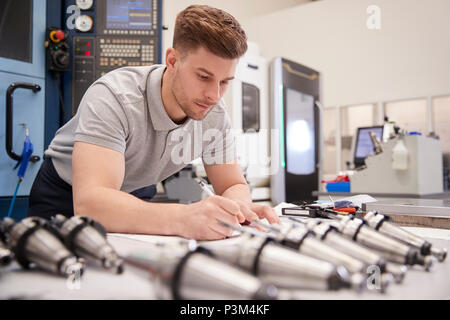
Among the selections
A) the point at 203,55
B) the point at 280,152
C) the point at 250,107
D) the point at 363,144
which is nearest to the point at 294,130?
the point at 280,152

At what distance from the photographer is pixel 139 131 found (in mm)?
1031

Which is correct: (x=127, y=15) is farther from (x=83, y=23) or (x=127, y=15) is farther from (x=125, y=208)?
(x=125, y=208)

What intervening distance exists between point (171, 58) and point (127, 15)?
111 cm

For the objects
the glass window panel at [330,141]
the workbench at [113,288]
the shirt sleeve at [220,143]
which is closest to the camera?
the workbench at [113,288]

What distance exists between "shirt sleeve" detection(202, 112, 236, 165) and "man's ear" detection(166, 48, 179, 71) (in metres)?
0.28

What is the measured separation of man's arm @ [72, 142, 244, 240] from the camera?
674 millimetres

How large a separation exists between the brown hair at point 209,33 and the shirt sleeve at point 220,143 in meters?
0.35

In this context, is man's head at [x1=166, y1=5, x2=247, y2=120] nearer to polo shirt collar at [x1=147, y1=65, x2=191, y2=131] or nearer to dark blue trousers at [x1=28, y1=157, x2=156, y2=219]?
polo shirt collar at [x1=147, y1=65, x2=191, y2=131]

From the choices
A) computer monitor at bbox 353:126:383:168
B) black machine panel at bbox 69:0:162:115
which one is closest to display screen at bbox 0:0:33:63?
black machine panel at bbox 69:0:162:115

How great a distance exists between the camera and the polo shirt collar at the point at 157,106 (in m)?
1.03

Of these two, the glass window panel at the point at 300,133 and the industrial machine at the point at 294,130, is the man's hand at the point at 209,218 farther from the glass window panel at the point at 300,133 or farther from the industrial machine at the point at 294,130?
the glass window panel at the point at 300,133

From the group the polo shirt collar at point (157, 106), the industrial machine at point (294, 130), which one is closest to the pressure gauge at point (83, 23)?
the polo shirt collar at point (157, 106)

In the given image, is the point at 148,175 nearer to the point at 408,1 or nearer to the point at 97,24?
the point at 97,24
